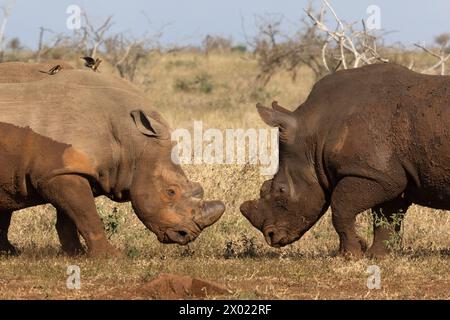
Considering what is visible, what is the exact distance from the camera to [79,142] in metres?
9.19

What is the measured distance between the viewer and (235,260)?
31.9 feet

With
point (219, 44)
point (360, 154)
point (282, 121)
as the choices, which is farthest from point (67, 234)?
point (219, 44)

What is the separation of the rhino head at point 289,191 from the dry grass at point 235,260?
28 cm

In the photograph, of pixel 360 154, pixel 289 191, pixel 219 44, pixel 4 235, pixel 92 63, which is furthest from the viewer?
pixel 219 44

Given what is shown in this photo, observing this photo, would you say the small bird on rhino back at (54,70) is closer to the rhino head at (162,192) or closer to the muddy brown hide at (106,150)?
the muddy brown hide at (106,150)

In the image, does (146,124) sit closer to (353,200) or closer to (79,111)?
(79,111)

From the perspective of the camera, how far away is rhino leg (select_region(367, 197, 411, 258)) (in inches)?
386

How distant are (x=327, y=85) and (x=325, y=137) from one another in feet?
1.69

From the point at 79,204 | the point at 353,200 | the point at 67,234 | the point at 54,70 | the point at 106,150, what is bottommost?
the point at 67,234

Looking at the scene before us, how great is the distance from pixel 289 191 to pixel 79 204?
1871mm

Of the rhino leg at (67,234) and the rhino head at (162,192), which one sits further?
the rhino leg at (67,234)

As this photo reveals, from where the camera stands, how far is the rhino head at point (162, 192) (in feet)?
31.4

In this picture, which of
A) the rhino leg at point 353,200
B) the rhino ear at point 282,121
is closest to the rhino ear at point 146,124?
the rhino ear at point 282,121

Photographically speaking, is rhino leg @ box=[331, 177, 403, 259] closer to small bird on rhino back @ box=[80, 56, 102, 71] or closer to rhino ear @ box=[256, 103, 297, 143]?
rhino ear @ box=[256, 103, 297, 143]
